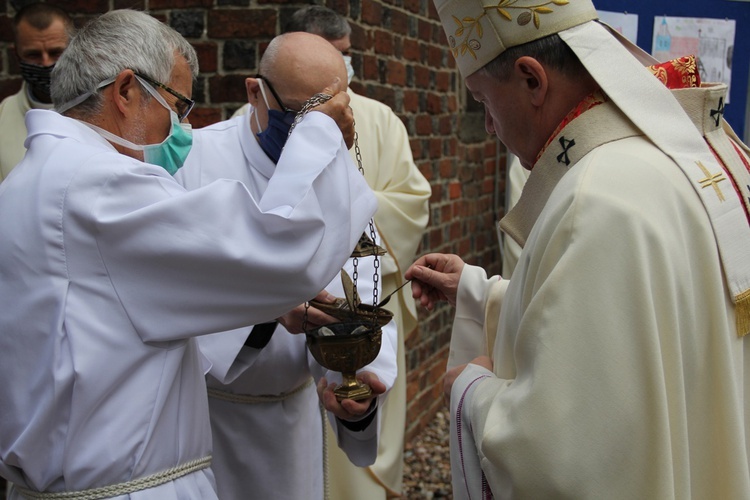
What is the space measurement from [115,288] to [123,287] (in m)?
0.02

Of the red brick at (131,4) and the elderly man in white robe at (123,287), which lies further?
the red brick at (131,4)

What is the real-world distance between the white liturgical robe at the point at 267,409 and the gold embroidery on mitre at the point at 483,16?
1.12 m

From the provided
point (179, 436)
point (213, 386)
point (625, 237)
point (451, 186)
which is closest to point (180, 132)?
point (179, 436)

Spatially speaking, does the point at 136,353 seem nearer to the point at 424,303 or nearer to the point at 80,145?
the point at 80,145

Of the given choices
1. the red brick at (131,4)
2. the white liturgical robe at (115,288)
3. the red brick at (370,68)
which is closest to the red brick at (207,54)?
the red brick at (131,4)

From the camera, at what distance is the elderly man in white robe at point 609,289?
1.55 metres

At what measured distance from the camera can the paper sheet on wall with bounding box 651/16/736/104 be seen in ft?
15.5

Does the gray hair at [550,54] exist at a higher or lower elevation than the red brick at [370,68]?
higher

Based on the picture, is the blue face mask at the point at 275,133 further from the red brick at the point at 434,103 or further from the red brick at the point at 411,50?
the red brick at the point at 434,103

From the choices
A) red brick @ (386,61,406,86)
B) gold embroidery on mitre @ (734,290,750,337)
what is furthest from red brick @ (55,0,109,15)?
gold embroidery on mitre @ (734,290,750,337)

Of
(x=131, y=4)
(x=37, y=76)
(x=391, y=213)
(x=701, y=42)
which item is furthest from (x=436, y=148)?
(x=37, y=76)

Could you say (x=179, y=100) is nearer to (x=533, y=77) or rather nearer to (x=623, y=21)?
(x=533, y=77)

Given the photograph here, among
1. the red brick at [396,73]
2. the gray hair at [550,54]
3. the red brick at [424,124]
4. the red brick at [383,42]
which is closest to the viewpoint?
the gray hair at [550,54]

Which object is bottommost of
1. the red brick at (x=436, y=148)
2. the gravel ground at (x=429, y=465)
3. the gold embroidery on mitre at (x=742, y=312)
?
the gravel ground at (x=429, y=465)
